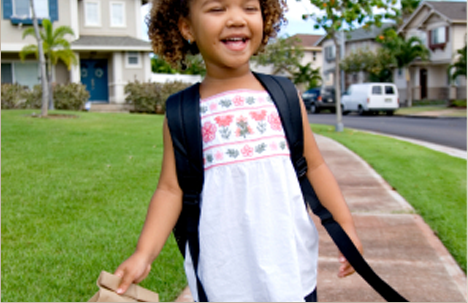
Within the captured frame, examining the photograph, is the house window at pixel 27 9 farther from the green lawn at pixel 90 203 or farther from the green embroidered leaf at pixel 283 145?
the green embroidered leaf at pixel 283 145

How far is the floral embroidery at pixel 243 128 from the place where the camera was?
1.76m

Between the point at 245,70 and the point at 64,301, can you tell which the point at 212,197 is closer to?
the point at 245,70

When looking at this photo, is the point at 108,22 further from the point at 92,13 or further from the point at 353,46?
the point at 353,46

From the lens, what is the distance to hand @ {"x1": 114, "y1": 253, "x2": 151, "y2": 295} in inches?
60.3

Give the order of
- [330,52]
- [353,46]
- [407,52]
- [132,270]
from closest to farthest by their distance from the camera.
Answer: [132,270], [407,52], [353,46], [330,52]

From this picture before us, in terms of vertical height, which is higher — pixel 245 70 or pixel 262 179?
pixel 245 70

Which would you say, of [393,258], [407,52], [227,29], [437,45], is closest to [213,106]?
[227,29]

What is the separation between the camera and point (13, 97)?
19.8 meters

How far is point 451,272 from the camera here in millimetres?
3793

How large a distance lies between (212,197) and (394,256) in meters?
2.82

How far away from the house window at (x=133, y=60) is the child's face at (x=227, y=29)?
24.6 metres

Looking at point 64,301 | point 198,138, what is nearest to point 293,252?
point 198,138

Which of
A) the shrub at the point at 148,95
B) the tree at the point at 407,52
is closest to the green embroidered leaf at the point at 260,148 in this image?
the shrub at the point at 148,95

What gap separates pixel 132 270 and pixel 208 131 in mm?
500
